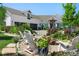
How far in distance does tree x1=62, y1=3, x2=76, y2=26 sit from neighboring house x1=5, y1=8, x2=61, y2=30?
0.07 m

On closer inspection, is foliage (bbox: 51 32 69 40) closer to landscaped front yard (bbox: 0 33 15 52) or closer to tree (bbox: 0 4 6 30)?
landscaped front yard (bbox: 0 33 15 52)

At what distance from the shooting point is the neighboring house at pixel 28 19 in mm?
3127

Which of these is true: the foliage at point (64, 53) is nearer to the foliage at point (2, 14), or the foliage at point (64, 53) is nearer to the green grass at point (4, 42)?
the green grass at point (4, 42)

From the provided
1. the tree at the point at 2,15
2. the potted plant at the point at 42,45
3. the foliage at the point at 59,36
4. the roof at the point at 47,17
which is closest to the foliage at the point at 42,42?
the potted plant at the point at 42,45

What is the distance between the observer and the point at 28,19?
3.17m

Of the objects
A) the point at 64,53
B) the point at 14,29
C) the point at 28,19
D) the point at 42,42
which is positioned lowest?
the point at 64,53

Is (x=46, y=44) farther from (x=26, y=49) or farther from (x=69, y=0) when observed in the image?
(x=69, y=0)

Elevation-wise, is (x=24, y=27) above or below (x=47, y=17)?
below

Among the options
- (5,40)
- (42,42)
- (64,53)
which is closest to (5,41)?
(5,40)

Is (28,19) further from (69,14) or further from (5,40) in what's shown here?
(69,14)

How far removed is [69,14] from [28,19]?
18.4 inches

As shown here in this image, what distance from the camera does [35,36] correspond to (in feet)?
10.3

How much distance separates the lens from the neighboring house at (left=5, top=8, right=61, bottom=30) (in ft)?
10.3

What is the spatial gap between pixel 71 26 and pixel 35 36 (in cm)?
42
